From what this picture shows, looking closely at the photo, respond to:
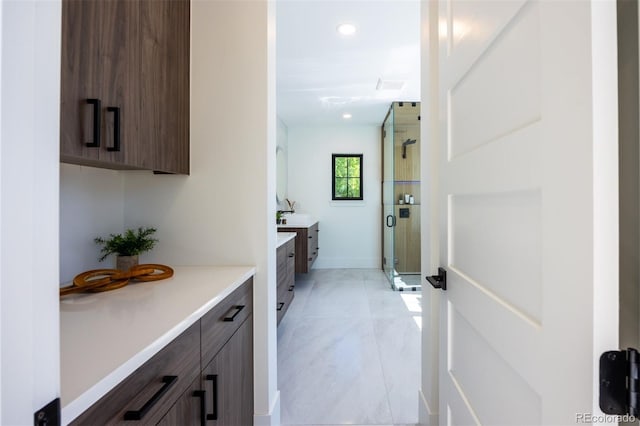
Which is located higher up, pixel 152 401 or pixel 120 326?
pixel 120 326

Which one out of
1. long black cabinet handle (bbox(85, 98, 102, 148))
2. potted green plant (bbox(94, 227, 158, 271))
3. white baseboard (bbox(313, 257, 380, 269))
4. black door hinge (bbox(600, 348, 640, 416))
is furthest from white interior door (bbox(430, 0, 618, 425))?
white baseboard (bbox(313, 257, 380, 269))

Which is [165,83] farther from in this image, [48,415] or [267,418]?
[267,418]

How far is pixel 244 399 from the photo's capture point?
52.7 inches

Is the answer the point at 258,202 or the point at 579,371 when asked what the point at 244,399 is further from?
the point at 579,371

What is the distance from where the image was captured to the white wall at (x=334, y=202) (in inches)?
218

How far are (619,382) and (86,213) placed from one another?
1.62m

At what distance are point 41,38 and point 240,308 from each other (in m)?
1.09

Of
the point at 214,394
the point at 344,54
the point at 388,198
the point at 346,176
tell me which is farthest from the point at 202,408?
the point at 346,176

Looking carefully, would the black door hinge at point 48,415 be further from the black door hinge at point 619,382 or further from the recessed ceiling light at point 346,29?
the recessed ceiling light at point 346,29

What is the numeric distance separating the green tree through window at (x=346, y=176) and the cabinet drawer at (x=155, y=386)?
15.6 feet

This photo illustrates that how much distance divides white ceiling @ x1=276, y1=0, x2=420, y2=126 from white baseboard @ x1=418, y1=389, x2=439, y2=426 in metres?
2.52

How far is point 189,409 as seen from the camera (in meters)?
0.88

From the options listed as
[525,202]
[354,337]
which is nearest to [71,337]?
[525,202]

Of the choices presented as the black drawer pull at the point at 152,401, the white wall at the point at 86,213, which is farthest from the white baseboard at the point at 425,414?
the white wall at the point at 86,213
